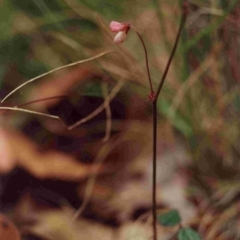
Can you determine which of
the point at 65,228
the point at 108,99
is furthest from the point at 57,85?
the point at 65,228

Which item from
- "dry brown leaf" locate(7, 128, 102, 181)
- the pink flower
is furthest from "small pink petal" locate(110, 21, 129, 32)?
"dry brown leaf" locate(7, 128, 102, 181)

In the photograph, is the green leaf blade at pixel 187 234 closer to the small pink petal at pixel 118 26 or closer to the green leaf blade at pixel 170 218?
the green leaf blade at pixel 170 218

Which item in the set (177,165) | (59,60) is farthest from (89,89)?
(177,165)

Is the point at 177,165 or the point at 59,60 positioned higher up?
the point at 59,60

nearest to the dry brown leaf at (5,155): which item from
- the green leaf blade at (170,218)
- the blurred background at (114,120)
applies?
the blurred background at (114,120)

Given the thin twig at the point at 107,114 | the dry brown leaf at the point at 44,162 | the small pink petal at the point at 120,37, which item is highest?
the small pink petal at the point at 120,37

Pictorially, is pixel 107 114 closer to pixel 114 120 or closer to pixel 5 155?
pixel 114 120

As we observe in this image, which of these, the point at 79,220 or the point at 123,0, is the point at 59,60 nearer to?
the point at 123,0
